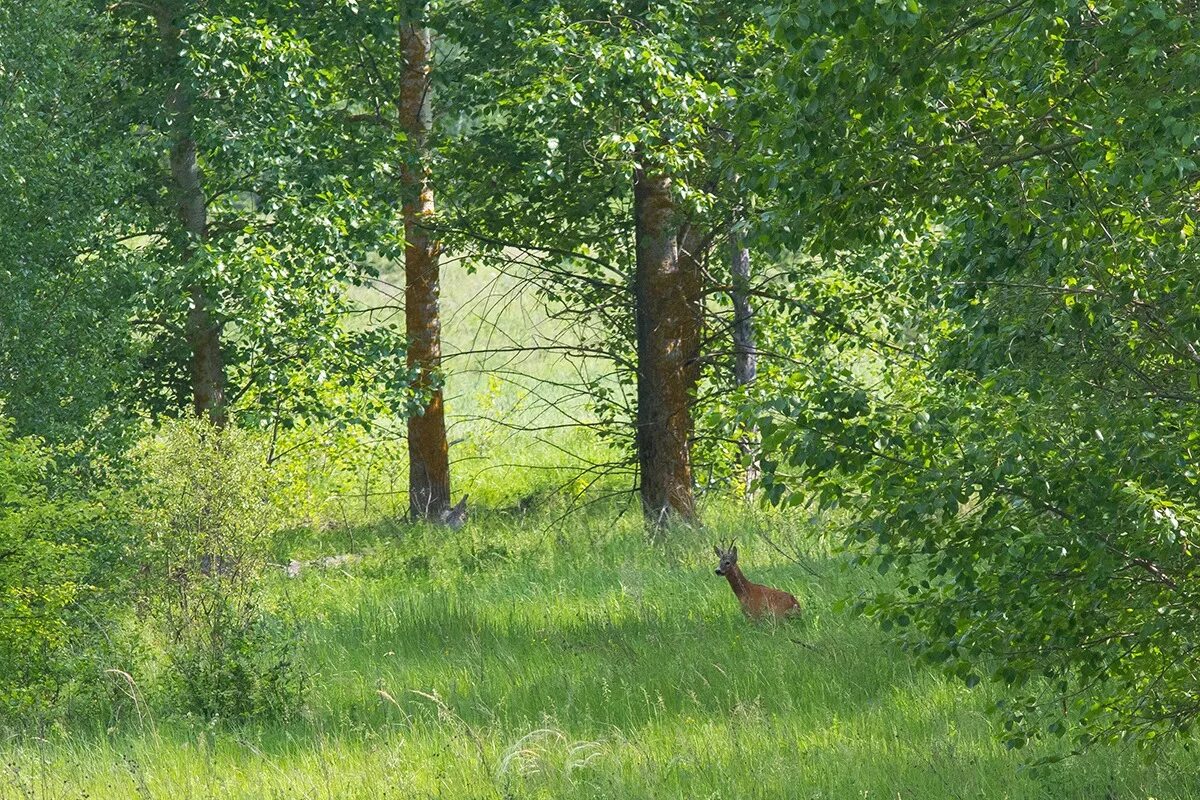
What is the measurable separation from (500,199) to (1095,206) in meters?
9.38

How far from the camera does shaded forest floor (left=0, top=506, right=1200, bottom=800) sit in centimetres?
625

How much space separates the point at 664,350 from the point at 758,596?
193 inches

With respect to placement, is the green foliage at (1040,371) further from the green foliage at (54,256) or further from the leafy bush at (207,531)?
the green foliage at (54,256)

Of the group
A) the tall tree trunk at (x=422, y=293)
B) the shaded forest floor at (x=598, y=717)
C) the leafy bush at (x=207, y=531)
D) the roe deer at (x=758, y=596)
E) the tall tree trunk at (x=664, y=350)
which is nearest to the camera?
the shaded forest floor at (x=598, y=717)

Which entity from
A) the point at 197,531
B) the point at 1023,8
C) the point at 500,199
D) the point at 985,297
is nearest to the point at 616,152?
the point at 500,199

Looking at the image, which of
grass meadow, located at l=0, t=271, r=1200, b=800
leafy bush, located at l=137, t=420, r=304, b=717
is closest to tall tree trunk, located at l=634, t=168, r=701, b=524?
grass meadow, located at l=0, t=271, r=1200, b=800

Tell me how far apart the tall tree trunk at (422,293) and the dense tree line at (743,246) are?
49 mm

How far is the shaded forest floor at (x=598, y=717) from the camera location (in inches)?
246

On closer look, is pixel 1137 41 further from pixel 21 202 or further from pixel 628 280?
pixel 628 280

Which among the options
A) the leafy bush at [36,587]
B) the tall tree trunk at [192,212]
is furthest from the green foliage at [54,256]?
the leafy bush at [36,587]

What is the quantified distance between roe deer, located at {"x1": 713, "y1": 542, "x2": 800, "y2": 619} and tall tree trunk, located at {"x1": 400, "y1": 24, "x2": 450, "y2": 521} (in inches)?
223

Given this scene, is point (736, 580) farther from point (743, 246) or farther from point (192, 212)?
point (192, 212)

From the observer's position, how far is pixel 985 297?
6641 mm

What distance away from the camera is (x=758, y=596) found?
30.0 ft
